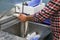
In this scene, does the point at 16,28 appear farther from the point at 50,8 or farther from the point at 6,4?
the point at 50,8

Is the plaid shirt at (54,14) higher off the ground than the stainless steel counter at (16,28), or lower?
higher

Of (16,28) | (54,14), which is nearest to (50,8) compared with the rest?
(54,14)

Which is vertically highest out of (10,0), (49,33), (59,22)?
(10,0)

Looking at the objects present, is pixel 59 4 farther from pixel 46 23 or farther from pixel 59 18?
pixel 46 23

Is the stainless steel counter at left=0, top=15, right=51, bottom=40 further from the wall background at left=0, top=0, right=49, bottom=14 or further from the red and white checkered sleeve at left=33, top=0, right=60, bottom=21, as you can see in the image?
the red and white checkered sleeve at left=33, top=0, right=60, bottom=21

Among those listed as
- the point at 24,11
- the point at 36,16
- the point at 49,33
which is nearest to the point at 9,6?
the point at 24,11

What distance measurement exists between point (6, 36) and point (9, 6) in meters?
0.68

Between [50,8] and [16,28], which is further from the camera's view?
[16,28]

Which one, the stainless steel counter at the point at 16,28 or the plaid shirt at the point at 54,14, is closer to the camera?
the plaid shirt at the point at 54,14

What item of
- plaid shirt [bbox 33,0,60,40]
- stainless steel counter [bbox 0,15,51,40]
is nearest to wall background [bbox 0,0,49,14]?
stainless steel counter [bbox 0,15,51,40]

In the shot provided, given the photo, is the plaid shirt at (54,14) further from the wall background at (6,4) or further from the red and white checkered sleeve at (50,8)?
the wall background at (6,4)

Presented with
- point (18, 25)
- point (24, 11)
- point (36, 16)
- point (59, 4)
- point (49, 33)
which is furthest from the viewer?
point (24, 11)

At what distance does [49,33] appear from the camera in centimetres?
152

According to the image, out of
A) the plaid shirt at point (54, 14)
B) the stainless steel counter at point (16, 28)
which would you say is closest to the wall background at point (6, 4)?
the stainless steel counter at point (16, 28)
